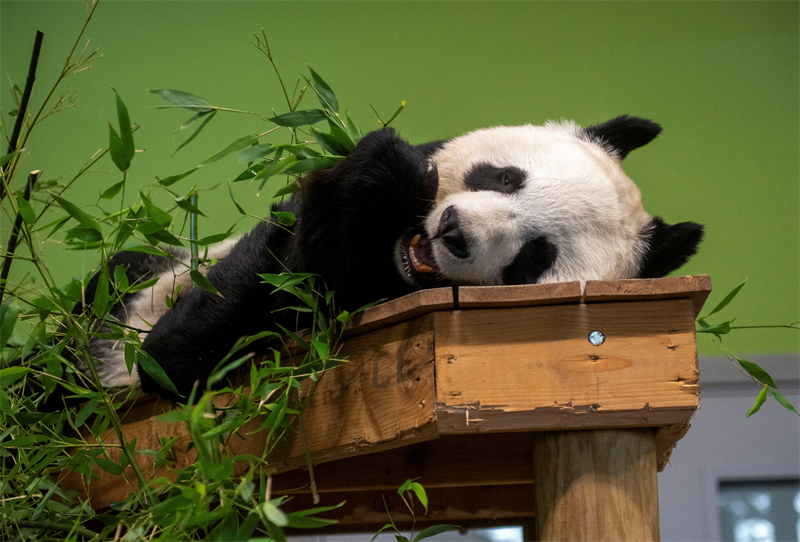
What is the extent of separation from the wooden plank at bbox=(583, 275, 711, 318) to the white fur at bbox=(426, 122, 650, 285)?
20cm

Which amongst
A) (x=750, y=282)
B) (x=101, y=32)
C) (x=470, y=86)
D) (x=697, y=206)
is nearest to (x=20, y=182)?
(x=101, y=32)

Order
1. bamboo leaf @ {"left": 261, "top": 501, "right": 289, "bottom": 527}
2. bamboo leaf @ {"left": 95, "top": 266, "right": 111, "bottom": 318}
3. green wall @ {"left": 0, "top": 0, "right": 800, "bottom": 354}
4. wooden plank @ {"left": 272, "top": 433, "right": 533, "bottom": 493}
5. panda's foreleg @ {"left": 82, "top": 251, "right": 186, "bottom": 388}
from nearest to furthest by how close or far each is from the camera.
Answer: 1. bamboo leaf @ {"left": 261, "top": 501, "right": 289, "bottom": 527}
2. bamboo leaf @ {"left": 95, "top": 266, "right": 111, "bottom": 318}
3. wooden plank @ {"left": 272, "top": 433, "right": 533, "bottom": 493}
4. panda's foreleg @ {"left": 82, "top": 251, "right": 186, "bottom": 388}
5. green wall @ {"left": 0, "top": 0, "right": 800, "bottom": 354}

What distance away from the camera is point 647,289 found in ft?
2.35

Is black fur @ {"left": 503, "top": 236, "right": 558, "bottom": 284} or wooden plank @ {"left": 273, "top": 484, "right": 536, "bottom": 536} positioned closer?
black fur @ {"left": 503, "top": 236, "right": 558, "bottom": 284}

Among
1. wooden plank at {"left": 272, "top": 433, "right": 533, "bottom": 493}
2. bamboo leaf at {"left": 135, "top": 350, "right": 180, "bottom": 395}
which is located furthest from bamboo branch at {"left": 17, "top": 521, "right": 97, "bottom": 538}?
wooden plank at {"left": 272, "top": 433, "right": 533, "bottom": 493}

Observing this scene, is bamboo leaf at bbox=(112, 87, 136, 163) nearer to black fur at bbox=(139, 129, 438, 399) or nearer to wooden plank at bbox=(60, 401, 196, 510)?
black fur at bbox=(139, 129, 438, 399)

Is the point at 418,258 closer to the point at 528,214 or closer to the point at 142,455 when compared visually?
the point at 528,214

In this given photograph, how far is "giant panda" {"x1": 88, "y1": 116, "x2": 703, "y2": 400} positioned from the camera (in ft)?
2.81

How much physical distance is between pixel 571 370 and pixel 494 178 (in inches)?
16.5

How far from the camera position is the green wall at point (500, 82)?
225cm

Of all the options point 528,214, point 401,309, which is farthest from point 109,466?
point 528,214

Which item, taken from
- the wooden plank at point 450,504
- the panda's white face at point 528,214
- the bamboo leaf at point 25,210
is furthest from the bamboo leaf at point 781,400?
the bamboo leaf at point 25,210

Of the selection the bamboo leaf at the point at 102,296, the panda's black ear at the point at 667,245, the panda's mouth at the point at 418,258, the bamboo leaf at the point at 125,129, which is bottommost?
the bamboo leaf at the point at 102,296

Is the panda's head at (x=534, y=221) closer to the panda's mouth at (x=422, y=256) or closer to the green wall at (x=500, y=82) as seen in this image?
the panda's mouth at (x=422, y=256)
